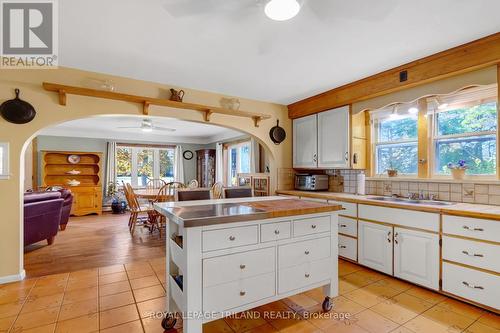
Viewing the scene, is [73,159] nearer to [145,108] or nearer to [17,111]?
[17,111]

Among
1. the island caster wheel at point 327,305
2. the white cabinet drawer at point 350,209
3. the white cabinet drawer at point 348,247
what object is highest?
the white cabinet drawer at point 350,209

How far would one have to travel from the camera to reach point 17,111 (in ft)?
8.28

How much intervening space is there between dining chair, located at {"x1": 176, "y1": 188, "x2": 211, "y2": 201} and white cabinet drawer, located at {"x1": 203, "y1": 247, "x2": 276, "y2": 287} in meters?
1.14

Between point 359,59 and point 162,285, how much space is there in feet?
10.1

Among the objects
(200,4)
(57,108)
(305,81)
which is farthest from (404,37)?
(57,108)

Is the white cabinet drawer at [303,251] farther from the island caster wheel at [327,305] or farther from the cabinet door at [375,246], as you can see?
the cabinet door at [375,246]

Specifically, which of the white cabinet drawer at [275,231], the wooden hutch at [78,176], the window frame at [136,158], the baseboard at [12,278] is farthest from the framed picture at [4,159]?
the window frame at [136,158]

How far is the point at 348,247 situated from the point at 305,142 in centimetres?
176

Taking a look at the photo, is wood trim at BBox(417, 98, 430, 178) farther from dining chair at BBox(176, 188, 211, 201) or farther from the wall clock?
the wall clock

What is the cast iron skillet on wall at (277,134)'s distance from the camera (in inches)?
166

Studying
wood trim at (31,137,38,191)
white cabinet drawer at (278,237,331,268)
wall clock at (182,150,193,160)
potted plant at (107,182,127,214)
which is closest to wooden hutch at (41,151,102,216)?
wood trim at (31,137,38,191)

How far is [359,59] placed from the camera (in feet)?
8.56

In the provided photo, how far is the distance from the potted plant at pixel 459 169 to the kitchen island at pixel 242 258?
4.96 ft

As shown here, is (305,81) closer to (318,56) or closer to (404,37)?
(318,56)
